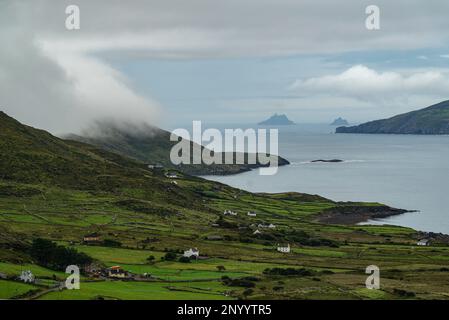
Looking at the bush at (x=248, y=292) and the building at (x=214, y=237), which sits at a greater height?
the building at (x=214, y=237)

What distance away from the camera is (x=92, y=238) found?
132750 mm

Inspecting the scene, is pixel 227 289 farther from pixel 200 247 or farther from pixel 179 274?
pixel 200 247

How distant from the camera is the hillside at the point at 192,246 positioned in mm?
93062

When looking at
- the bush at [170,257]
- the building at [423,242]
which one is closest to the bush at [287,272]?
the bush at [170,257]

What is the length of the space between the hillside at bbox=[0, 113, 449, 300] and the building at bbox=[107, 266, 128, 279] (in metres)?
1.70

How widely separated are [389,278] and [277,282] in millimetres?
19709

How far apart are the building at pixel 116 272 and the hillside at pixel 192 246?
170cm

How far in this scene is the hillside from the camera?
93062 mm

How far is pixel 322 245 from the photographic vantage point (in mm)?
151000

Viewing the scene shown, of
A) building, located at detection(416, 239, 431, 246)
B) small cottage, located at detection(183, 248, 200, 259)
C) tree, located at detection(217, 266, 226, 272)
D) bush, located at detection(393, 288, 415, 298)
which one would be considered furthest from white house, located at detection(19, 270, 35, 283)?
building, located at detection(416, 239, 431, 246)

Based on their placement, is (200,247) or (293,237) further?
(293,237)

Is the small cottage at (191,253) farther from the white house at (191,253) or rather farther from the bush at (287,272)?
the bush at (287,272)
